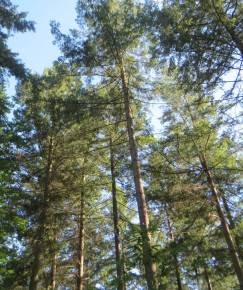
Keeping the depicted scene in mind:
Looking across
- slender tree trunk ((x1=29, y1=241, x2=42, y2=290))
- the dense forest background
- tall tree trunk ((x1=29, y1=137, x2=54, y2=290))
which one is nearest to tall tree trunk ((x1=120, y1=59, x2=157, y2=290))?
the dense forest background

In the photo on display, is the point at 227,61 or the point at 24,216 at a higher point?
the point at 227,61

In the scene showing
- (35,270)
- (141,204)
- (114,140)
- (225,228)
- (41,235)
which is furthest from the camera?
(114,140)

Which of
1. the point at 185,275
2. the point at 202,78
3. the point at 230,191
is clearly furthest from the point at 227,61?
the point at 185,275

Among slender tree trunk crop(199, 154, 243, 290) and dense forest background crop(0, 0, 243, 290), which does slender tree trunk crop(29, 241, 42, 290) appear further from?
slender tree trunk crop(199, 154, 243, 290)

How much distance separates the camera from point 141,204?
32.9ft

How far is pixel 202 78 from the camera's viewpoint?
33.7 feet

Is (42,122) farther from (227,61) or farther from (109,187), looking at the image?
(227,61)

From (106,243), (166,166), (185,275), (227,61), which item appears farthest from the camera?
(185,275)

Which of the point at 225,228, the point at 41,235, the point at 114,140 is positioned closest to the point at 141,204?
the point at 41,235

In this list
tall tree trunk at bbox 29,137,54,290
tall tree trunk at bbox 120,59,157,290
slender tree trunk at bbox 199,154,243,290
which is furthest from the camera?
slender tree trunk at bbox 199,154,243,290

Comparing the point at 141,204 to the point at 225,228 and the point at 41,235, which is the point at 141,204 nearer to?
the point at 41,235

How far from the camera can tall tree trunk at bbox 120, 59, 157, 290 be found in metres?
6.85

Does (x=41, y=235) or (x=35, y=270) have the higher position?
(x=41, y=235)

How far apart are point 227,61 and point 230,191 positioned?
22.5 ft
